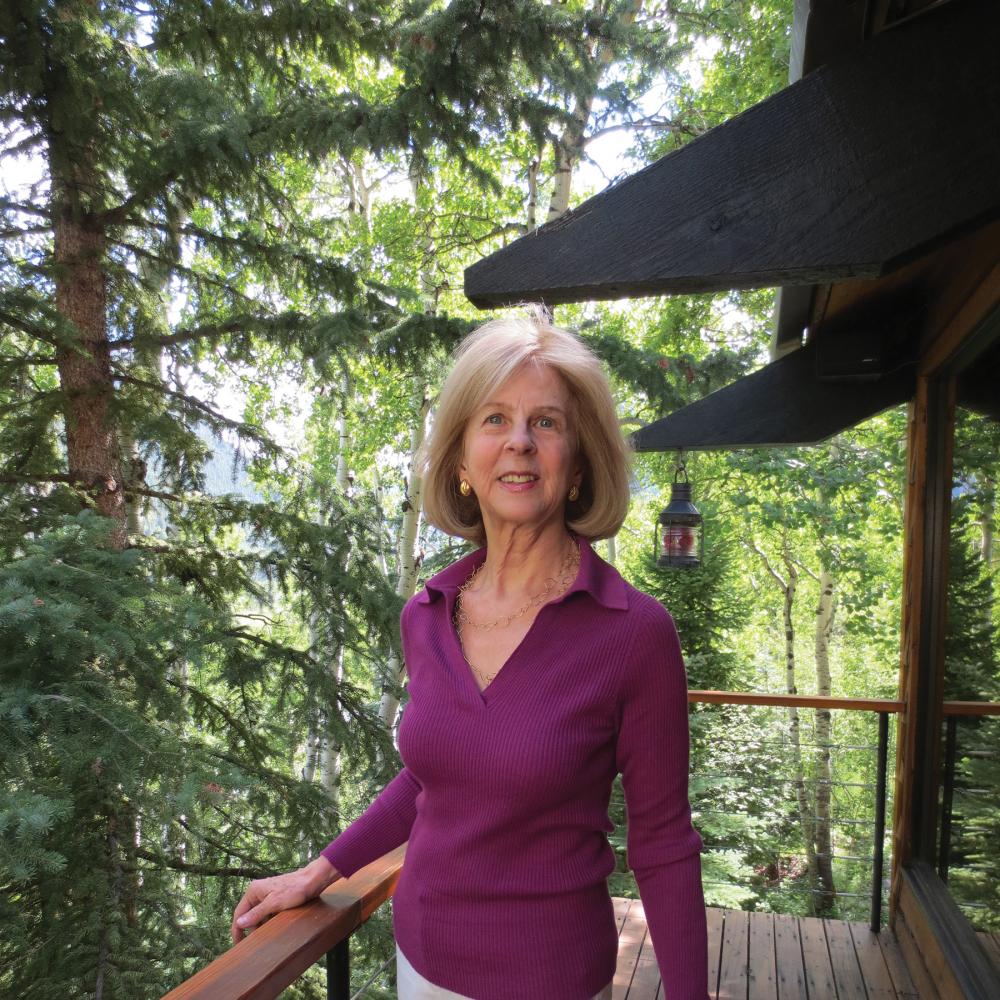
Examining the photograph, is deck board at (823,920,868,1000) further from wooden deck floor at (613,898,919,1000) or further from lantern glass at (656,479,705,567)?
lantern glass at (656,479,705,567)

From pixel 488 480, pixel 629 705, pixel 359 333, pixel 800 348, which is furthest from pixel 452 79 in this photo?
pixel 629 705

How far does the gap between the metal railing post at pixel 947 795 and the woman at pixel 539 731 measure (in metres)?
2.22

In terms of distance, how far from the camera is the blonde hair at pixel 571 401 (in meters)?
1.33

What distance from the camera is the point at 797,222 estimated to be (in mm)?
991

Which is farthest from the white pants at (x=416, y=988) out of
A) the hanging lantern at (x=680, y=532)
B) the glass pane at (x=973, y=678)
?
the hanging lantern at (x=680, y=532)

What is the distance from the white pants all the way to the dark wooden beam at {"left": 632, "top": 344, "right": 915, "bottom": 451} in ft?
7.83

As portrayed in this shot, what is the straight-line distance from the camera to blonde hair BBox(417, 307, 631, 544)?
4.35 ft

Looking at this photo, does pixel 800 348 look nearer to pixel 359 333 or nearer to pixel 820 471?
pixel 359 333

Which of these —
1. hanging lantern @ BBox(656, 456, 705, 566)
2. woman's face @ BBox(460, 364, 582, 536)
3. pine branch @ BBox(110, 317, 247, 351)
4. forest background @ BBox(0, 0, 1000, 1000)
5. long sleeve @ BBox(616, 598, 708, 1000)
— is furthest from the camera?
pine branch @ BBox(110, 317, 247, 351)

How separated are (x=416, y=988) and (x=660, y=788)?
1.61 ft

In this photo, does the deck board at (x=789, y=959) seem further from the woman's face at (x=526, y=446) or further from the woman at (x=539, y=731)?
the woman's face at (x=526, y=446)

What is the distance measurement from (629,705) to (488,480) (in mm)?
400

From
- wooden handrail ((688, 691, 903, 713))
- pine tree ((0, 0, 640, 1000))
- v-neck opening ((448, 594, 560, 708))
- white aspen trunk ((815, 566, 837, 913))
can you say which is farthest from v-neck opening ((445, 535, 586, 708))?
white aspen trunk ((815, 566, 837, 913))

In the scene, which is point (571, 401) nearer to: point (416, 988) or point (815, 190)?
point (815, 190)
